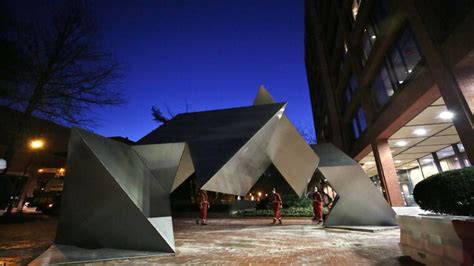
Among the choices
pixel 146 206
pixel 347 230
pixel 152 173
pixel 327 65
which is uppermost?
pixel 327 65

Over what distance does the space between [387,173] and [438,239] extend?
12508 mm

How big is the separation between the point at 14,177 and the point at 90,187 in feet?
94.7

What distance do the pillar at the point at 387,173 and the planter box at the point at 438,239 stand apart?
36.1ft

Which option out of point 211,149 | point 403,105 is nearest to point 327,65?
point 403,105

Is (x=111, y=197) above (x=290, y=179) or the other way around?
the other way around

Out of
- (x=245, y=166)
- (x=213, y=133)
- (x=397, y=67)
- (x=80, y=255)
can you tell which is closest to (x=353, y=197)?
(x=245, y=166)

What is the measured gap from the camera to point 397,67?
1298cm

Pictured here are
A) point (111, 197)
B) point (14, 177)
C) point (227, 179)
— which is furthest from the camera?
point (14, 177)

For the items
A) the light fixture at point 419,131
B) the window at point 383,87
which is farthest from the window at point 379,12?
the light fixture at point 419,131

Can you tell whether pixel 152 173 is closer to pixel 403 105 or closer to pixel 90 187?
pixel 90 187

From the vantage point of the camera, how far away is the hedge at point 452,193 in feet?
12.0

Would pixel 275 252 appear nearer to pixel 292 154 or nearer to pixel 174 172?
pixel 174 172

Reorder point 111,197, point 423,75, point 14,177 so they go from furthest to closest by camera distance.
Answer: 1. point 14,177
2. point 423,75
3. point 111,197

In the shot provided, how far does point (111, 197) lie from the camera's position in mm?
5242
